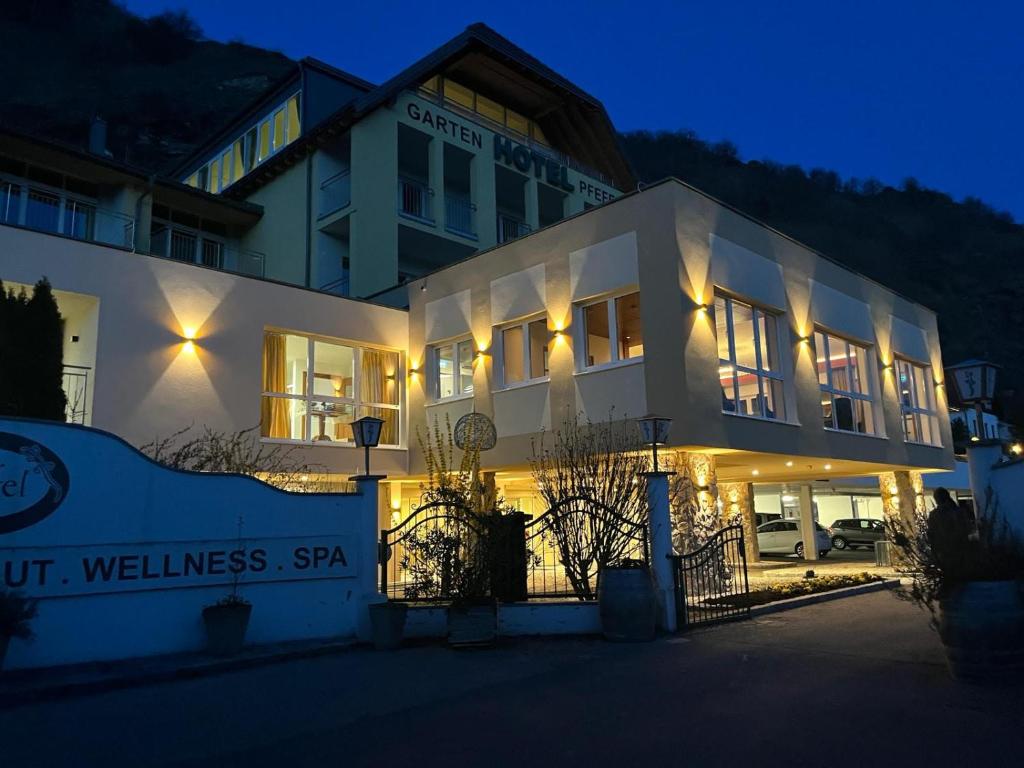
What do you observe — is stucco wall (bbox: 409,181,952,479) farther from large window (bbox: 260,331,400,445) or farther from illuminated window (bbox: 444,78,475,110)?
illuminated window (bbox: 444,78,475,110)

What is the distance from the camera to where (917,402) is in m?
20.4

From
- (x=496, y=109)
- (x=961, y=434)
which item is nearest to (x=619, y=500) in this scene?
(x=496, y=109)

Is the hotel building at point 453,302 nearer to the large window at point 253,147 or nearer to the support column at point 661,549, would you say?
the large window at point 253,147

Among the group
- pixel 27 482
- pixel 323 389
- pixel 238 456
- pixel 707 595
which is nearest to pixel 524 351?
pixel 323 389

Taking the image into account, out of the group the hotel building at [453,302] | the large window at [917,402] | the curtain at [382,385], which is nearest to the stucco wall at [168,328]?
the hotel building at [453,302]

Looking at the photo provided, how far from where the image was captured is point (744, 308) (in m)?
15.5

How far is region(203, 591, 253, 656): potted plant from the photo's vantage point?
8.78 metres

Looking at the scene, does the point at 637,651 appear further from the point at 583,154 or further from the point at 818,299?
the point at 583,154

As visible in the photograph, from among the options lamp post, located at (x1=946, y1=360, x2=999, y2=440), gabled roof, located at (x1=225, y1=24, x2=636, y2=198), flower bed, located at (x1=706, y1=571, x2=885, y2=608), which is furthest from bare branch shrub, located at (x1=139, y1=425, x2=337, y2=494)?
gabled roof, located at (x1=225, y1=24, x2=636, y2=198)

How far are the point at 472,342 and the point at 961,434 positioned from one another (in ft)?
106

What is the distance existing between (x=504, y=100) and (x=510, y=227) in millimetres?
4236

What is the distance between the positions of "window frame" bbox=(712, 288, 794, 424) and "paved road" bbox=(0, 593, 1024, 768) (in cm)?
587

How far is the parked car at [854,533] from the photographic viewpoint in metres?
28.8

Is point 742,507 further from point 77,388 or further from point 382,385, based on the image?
point 77,388
